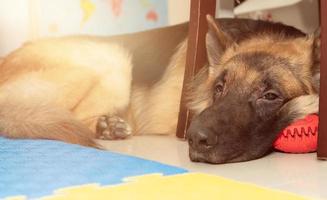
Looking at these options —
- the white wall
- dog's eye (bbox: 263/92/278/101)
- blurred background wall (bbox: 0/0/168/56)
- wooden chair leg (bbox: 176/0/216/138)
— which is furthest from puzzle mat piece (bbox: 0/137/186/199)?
the white wall

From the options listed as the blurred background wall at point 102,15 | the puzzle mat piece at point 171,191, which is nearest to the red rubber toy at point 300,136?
the puzzle mat piece at point 171,191

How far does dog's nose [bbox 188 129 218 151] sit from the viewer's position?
1905mm

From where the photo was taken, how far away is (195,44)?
2.59m

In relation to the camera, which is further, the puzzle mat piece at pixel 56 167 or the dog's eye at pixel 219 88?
the dog's eye at pixel 219 88

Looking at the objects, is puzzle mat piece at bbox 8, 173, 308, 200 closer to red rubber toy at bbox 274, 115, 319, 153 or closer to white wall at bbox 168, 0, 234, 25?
red rubber toy at bbox 274, 115, 319, 153

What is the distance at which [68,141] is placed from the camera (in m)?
2.12

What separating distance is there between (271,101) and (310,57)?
10.5 inches

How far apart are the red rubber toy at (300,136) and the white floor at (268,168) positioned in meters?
0.03

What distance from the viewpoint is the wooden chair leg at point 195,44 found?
257cm

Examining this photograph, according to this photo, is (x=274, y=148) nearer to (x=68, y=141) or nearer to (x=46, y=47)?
(x=68, y=141)

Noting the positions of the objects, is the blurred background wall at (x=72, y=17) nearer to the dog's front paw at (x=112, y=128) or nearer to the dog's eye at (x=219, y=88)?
the dog's front paw at (x=112, y=128)

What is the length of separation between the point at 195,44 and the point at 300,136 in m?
A: 0.73

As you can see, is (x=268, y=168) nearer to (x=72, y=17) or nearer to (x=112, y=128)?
(x=112, y=128)

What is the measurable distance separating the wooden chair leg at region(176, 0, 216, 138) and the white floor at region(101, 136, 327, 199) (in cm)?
20
